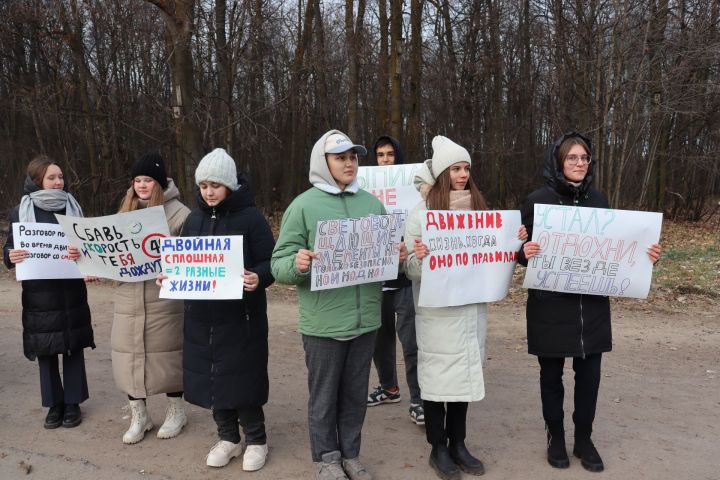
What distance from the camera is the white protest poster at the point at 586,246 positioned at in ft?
12.0

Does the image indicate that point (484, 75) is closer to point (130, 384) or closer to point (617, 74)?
point (617, 74)

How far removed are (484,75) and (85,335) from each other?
20791 millimetres

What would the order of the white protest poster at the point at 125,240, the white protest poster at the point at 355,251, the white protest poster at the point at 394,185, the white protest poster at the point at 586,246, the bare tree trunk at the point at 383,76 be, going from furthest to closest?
the bare tree trunk at the point at 383,76, the white protest poster at the point at 394,185, the white protest poster at the point at 125,240, the white protest poster at the point at 586,246, the white protest poster at the point at 355,251

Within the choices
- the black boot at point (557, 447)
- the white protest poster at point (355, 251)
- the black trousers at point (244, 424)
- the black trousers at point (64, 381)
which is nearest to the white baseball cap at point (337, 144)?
the white protest poster at point (355, 251)

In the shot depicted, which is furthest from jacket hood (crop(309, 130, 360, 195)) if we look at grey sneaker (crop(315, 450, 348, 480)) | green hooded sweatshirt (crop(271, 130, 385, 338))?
grey sneaker (crop(315, 450, 348, 480))

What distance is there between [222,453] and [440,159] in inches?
97.1

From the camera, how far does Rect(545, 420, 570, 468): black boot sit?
374 cm

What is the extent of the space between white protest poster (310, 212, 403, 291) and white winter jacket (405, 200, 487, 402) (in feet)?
0.56

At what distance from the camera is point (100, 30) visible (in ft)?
60.2

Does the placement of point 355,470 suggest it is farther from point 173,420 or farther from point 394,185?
point 394,185

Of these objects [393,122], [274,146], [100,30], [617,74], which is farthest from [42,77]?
[617,74]

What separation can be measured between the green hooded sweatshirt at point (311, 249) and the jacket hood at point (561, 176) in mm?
1314

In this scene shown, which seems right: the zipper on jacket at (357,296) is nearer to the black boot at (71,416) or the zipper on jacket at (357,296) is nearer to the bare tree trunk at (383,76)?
the black boot at (71,416)

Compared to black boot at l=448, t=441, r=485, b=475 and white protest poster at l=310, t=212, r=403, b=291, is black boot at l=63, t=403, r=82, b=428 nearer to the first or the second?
white protest poster at l=310, t=212, r=403, b=291
